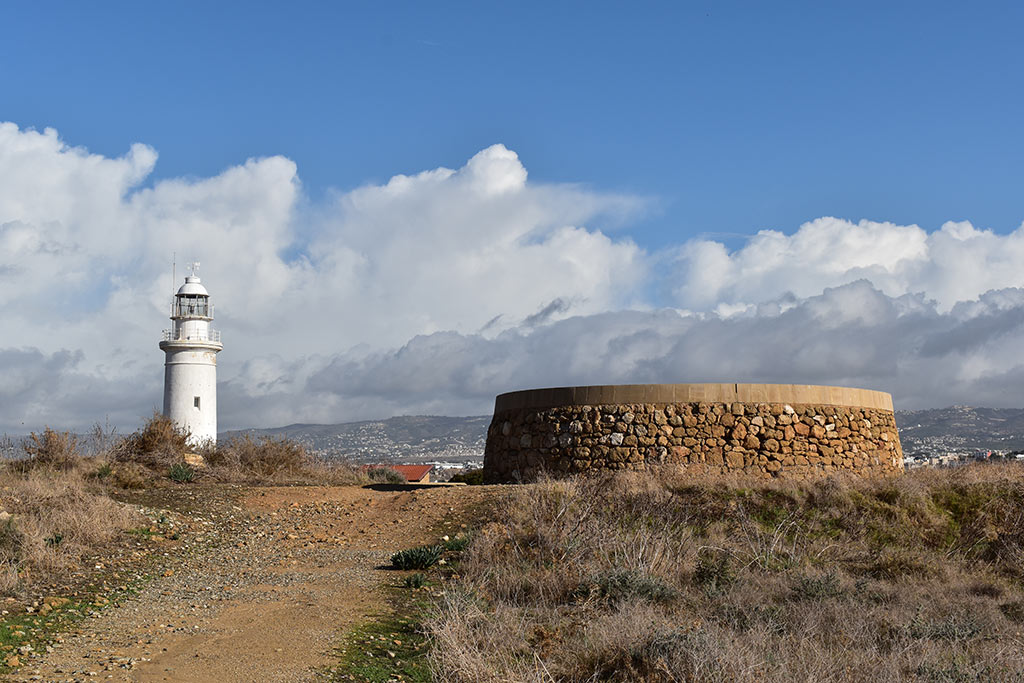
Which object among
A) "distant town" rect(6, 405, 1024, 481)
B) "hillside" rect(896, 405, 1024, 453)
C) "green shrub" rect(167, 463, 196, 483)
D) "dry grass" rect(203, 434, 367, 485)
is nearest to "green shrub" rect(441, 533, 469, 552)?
"dry grass" rect(203, 434, 367, 485)

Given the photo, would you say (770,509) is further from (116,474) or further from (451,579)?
(116,474)

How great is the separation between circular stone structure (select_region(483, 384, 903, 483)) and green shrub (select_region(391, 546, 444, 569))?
494 centimetres

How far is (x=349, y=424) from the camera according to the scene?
112938 mm

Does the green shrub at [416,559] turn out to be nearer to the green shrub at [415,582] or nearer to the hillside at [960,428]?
the green shrub at [415,582]

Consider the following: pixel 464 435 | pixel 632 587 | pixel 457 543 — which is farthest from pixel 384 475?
pixel 464 435

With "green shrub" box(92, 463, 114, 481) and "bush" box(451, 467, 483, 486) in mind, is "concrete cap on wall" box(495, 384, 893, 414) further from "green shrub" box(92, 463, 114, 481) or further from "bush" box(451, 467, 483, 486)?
"green shrub" box(92, 463, 114, 481)

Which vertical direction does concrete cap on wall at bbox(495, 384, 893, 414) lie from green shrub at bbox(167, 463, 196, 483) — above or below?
above

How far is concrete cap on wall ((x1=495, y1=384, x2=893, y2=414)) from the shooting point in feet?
54.3

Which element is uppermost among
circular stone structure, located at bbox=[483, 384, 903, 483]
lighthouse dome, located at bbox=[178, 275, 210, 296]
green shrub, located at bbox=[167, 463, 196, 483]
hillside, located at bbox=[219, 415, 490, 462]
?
lighthouse dome, located at bbox=[178, 275, 210, 296]

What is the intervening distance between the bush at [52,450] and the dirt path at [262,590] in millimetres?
3939

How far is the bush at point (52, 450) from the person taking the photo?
18.0m

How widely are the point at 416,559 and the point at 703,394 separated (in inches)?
270

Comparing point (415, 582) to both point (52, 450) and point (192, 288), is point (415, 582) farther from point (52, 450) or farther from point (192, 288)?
point (192, 288)

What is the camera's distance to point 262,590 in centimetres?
1095
